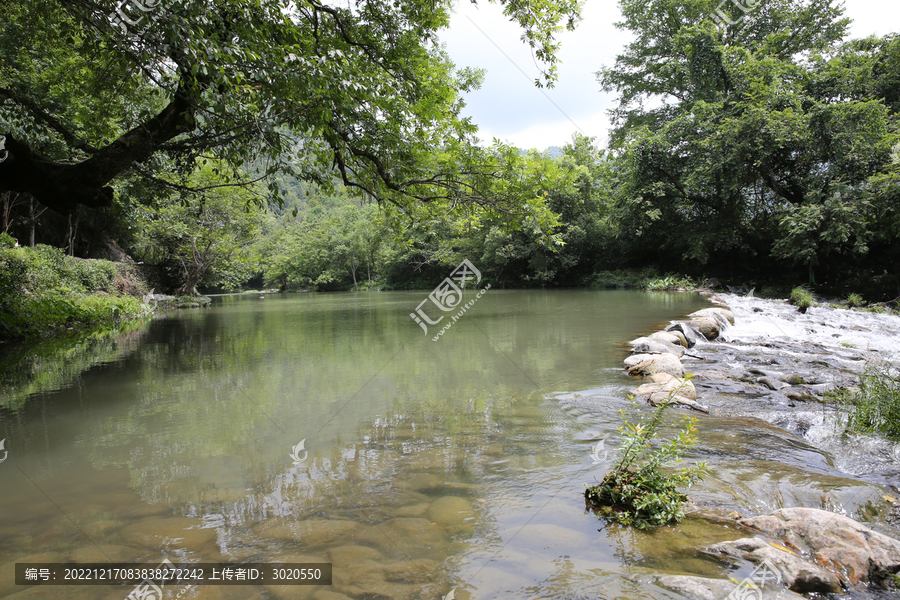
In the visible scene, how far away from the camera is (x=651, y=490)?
2.55m

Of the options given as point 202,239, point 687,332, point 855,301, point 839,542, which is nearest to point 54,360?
point 839,542

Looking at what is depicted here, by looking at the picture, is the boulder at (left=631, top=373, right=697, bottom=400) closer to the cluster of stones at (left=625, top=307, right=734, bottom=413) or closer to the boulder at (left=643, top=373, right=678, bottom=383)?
the cluster of stones at (left=625, top=307, right=734, bottom=413)

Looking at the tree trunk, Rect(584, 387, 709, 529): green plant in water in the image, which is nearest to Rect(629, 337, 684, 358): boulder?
Rect(584, 387, 709, 529): green plant in water

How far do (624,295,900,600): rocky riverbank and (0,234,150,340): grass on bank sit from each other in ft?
44.2

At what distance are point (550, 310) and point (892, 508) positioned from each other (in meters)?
12.7

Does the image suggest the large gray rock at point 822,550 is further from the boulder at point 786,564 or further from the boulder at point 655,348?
the boulder at point 655,348

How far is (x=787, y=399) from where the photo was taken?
4.84 metres

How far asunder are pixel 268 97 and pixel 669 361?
232 inches

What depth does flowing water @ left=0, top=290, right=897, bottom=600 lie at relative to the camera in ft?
7.04
